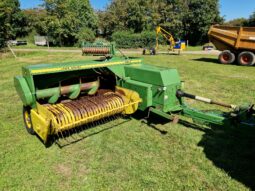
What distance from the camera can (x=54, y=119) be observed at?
12.2ft

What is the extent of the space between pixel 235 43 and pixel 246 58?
3.44 ft

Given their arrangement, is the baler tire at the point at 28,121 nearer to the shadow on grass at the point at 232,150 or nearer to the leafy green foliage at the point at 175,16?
the shadow on grass at the point at 232,150

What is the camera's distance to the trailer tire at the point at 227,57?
13.6 m

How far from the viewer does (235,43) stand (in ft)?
43.4

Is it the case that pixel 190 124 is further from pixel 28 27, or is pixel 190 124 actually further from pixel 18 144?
pixel 28 27

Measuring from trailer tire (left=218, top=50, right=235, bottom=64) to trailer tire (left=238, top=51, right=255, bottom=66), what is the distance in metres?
0.42

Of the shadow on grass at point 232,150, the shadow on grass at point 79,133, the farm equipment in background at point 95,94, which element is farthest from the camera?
the shadow on grass at point 79,133

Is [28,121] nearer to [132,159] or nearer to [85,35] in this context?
[132,159]

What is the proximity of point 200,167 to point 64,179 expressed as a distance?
198 cm

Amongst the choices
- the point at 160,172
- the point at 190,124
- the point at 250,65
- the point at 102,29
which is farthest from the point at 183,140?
the point at 102,29

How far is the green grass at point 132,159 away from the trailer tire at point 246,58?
9.95 m

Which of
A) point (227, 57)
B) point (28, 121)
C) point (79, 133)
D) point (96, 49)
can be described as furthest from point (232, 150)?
point (96, 49)

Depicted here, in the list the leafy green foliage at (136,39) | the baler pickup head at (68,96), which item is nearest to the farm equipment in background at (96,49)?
the leafy green foliage at (136,39)

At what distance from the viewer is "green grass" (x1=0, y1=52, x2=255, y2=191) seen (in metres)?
3.15
